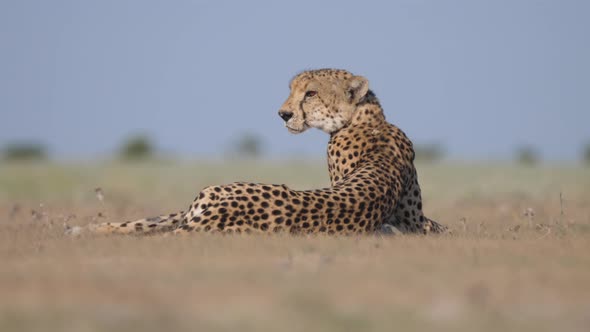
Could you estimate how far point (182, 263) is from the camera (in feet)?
12.8

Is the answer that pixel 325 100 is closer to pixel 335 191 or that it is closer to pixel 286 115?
pixel 286 115

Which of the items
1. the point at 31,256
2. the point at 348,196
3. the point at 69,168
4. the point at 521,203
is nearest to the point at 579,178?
the point at 521,203

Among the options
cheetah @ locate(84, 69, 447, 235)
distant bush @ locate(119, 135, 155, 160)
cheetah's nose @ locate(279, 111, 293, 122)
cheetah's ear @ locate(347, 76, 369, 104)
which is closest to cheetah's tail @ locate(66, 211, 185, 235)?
cheetah @ locate(84, 69, 447, 235)

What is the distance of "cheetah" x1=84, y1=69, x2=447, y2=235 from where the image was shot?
194 inches

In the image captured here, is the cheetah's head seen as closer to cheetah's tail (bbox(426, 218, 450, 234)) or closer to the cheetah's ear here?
the cheetah's ear

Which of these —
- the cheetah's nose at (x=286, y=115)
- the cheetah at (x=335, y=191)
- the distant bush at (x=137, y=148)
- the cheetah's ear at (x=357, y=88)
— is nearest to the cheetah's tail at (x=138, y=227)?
the cheetah at (x=335, y=191)

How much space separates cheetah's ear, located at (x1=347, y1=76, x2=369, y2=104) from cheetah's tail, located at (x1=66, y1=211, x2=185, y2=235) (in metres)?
1.49

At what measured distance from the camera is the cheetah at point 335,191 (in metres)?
4.92

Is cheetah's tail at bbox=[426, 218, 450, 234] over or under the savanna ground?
under

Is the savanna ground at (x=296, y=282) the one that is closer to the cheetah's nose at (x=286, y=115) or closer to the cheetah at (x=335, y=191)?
the cheetah at (x=335, y=191)

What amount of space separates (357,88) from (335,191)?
1378 millimetres

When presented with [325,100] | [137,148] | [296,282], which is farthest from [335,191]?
[137,148]

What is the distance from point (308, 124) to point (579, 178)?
1264 centimetres

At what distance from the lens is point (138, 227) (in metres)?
5.65
